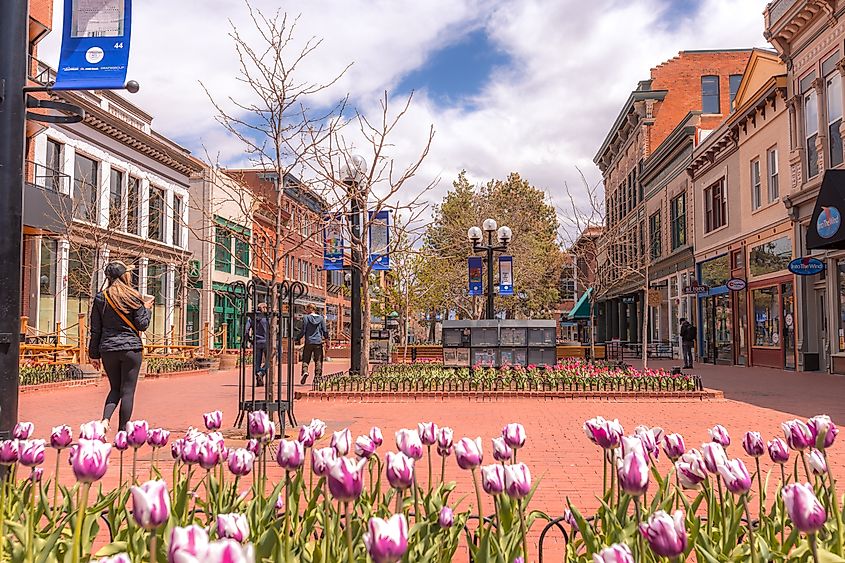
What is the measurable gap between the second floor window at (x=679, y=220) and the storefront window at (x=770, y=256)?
814 centimetres

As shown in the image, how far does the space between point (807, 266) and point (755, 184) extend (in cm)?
645

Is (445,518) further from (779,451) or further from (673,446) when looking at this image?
(779,451)

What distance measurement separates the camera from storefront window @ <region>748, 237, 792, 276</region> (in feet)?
75.9

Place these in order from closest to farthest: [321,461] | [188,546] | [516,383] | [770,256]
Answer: [188,546]
[321,461]
[516,383]
[770,256]

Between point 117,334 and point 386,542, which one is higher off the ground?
point 117,334

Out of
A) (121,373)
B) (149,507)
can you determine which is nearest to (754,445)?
(149,507)

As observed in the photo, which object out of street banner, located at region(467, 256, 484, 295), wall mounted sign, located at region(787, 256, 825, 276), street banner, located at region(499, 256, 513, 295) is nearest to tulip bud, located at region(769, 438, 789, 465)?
wall mounted sign, located at region(787, 256, 825, 276)

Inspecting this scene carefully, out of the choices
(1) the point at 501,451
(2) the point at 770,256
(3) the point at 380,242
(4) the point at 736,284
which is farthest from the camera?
Result: (4) the point at 736,284

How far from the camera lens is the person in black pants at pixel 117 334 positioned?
7.93 m

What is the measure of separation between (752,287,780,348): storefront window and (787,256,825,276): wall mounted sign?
3.62 m

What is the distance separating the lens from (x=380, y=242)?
53.4 ft

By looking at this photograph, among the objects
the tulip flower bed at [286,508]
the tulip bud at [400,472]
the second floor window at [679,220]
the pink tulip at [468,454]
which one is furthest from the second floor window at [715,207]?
the tulip bud at [400,472]

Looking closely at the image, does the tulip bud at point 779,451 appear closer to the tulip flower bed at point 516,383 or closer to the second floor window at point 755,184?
the tulip flower bed at point 516,383

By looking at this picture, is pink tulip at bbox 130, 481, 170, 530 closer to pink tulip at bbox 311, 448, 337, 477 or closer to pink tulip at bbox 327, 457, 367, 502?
pink tulip at bbox 327, 457, 367, 502
